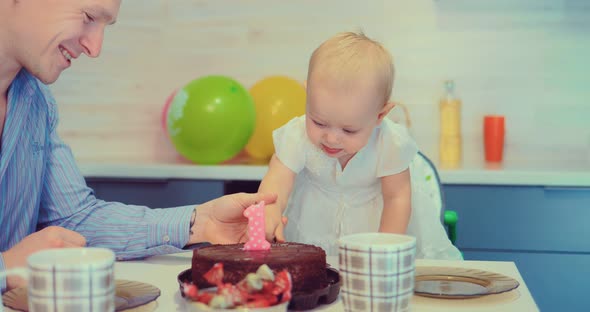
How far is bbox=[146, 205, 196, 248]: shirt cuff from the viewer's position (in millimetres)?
1531

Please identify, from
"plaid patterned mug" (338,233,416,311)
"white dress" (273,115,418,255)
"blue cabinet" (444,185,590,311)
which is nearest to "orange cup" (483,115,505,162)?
"blue cabinet" (444,185,590,311)

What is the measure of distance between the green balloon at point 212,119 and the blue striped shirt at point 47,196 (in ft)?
4.05

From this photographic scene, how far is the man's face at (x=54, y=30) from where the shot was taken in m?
1.51

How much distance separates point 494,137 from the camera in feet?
10.1

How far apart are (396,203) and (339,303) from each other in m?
0.66

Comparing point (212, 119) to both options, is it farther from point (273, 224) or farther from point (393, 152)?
point (273, 224)

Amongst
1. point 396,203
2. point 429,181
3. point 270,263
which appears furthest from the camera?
point 429,181

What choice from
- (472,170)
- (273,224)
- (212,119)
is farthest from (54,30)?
(472,170)

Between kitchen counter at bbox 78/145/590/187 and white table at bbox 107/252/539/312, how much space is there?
4.68 feet

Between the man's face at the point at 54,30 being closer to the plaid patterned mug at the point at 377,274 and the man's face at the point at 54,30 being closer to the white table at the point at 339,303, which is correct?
the white table at the point at 339,303

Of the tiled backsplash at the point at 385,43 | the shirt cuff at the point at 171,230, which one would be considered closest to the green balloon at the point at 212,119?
the tiled backsplash at the point at 385,43

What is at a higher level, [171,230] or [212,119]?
[212,119]

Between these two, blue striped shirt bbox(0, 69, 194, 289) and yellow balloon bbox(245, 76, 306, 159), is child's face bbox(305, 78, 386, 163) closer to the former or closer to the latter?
blue striped shirt bbox(0, 69, 194, 289)

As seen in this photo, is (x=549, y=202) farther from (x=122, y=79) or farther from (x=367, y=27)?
(x=122, y=79)
